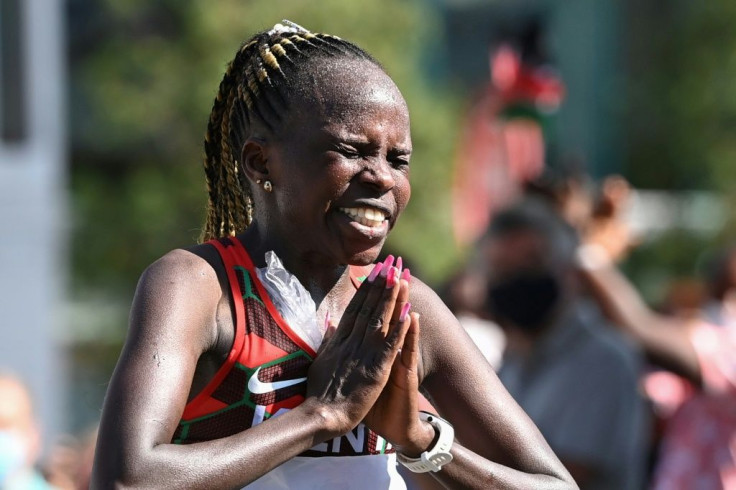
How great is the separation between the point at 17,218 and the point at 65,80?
12.1 feet

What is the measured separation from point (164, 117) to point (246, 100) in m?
10.7

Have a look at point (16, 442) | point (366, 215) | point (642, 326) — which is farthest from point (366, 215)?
point (642, 326)

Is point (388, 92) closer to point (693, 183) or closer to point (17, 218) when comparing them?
point (17, 218)

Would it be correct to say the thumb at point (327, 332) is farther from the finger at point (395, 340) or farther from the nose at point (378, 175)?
the nose at point (378, 175)

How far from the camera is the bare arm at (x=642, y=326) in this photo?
212 inches

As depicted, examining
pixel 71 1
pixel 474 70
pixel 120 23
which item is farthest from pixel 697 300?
pixel 474 70

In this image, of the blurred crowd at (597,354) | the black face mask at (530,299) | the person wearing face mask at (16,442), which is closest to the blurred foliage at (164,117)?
the blurred crowd at (597,354)

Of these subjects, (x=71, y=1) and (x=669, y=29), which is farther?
(x=669, y=29)

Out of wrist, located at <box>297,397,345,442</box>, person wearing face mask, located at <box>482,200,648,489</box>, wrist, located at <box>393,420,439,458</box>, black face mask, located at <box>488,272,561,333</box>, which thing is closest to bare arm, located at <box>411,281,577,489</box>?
wrist, located at <box>393,420,439,458</box>

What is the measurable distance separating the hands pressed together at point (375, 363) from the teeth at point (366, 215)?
0.08 m

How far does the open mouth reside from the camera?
2.36 meters

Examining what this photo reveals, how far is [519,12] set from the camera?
1766cm

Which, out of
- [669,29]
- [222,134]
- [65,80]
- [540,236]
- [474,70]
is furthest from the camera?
[669,29]

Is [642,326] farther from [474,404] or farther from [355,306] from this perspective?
[355,306]
